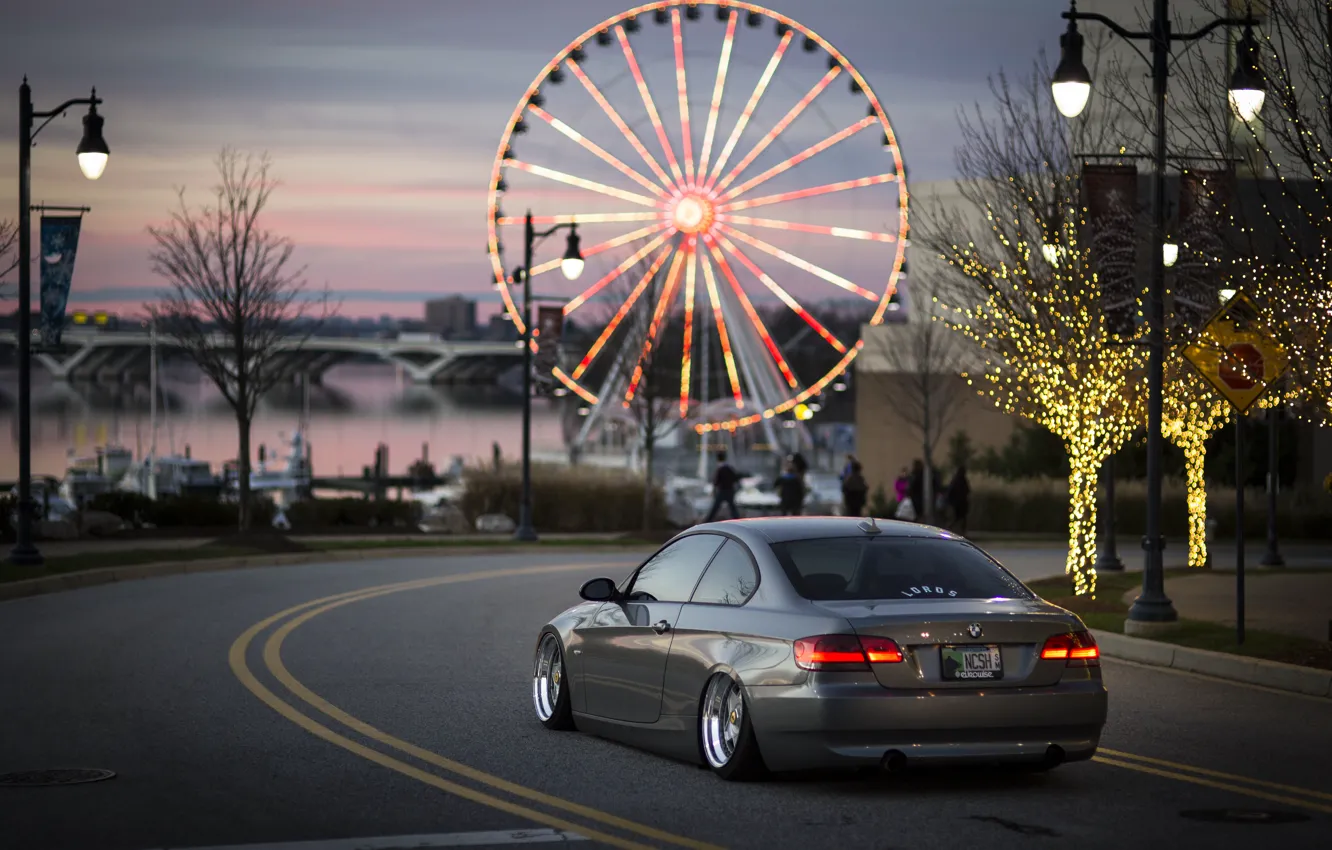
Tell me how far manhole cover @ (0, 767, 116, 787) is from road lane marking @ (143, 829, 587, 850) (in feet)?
6.42

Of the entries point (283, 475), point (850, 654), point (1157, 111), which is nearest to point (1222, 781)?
point (850, 654)

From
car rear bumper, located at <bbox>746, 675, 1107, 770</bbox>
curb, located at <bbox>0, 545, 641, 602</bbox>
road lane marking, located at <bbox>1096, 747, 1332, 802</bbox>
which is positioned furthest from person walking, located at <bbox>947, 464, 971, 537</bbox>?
car rear bumper, located at <bbox>746, 675, 1107, 770</bbox>

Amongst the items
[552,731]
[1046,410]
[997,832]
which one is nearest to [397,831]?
[997,832]

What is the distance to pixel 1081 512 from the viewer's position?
2309 cm

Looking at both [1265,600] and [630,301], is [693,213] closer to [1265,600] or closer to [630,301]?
[630,301]

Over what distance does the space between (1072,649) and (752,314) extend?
38201mm

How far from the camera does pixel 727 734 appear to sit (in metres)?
9.76

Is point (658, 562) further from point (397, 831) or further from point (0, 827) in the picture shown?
point (0, 827)

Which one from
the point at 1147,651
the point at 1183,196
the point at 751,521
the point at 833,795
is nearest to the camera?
the point at 833,795

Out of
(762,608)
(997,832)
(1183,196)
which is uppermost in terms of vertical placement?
(1183,196)

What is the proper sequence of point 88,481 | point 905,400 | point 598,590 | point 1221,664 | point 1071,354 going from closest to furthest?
point 598,590, point 1221,664, point 1071,354, point 905,400, point 88,481

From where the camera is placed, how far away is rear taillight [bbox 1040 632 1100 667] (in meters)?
9.45

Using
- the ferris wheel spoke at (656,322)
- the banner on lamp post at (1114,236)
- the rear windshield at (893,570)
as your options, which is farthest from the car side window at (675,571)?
the ferris wheel spoke at (656,322)

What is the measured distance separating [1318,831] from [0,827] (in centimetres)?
569
